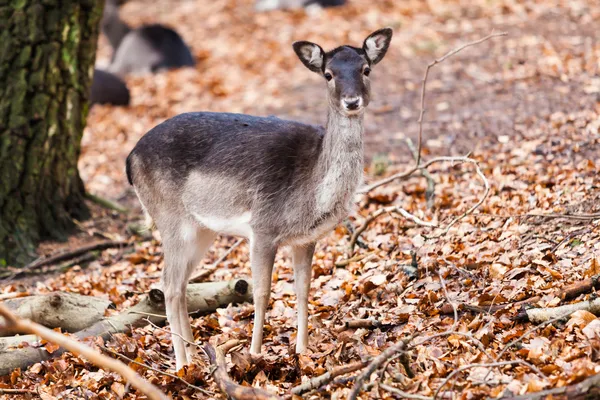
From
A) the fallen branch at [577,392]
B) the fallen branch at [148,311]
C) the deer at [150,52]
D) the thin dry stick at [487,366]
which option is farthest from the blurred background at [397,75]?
the fallen branch at [577,392]

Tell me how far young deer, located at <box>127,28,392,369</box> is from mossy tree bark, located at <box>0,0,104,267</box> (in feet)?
8.11

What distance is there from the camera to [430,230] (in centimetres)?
661

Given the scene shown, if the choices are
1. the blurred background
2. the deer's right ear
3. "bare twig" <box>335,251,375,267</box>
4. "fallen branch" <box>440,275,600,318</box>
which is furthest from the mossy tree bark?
"fallen branch" <box>440,275,600,318</box>

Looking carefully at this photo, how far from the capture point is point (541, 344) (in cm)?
442

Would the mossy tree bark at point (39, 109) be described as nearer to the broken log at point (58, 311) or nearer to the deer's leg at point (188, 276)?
the broken log at point (58, 311)

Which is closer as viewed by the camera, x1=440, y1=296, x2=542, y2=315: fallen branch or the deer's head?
the deer's head

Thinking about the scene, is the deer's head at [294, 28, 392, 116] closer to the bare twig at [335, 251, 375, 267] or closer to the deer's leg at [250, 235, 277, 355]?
the deer's leg at [250, 235, 277, 355]

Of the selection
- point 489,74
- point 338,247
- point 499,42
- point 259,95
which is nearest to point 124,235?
point 338,247

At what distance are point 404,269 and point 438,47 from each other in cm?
845

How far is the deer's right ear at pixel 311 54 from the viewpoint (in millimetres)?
4984

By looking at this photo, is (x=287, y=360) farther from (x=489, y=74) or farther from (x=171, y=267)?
(x=489, y=74)

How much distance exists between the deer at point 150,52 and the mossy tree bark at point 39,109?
6.74m


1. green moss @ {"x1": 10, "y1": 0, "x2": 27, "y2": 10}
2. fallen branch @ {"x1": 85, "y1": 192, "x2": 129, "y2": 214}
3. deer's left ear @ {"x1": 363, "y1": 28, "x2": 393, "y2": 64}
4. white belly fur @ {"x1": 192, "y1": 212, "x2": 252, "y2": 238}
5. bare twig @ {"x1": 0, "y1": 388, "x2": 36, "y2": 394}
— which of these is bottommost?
bare twig @ {"x1": 0, "y1": 388, "x2": 36, "y2": 394}

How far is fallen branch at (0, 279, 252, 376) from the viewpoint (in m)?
5.41
